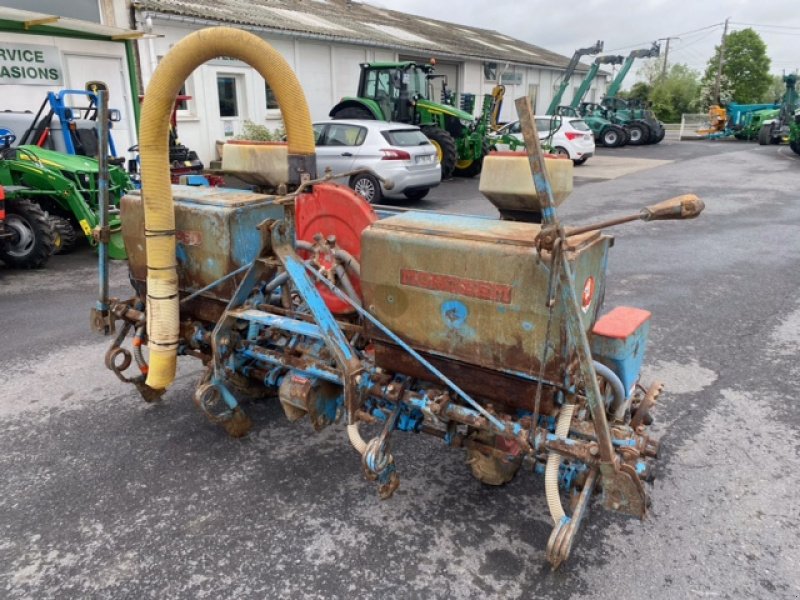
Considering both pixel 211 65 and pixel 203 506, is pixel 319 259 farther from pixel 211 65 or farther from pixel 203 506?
pixel 211 65

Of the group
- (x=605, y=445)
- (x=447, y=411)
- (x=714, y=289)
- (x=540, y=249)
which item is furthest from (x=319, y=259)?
(x=714, y=289)

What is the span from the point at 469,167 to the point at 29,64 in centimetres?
982

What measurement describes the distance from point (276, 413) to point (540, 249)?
238 cm

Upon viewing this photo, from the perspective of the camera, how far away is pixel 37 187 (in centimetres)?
799

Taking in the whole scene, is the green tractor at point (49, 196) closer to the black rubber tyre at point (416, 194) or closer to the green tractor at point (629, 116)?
the black rubber tyre at point (416, 194)

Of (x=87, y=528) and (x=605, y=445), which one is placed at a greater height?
(x=605, y=445)

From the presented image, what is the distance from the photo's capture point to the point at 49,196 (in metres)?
8.14

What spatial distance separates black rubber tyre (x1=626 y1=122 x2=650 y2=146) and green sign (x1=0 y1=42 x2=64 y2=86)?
69.5 ft

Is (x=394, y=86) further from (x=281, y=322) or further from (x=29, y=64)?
(x=281, y=322)

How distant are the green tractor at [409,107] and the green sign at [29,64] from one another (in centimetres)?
575

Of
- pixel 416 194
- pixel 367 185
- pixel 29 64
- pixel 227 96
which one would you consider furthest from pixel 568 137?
pixel 29 64

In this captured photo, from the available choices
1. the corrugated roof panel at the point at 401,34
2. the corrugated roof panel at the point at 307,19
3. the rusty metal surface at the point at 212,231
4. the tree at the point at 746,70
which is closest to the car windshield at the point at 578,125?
the corrugated roof panel at the point at 401,34

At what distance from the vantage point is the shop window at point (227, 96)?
1591cm

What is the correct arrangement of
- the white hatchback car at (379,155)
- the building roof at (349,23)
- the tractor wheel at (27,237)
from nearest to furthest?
the tractor wheel at (27,237), the white hatchback car at (379,155), the building roof at (349,23)
